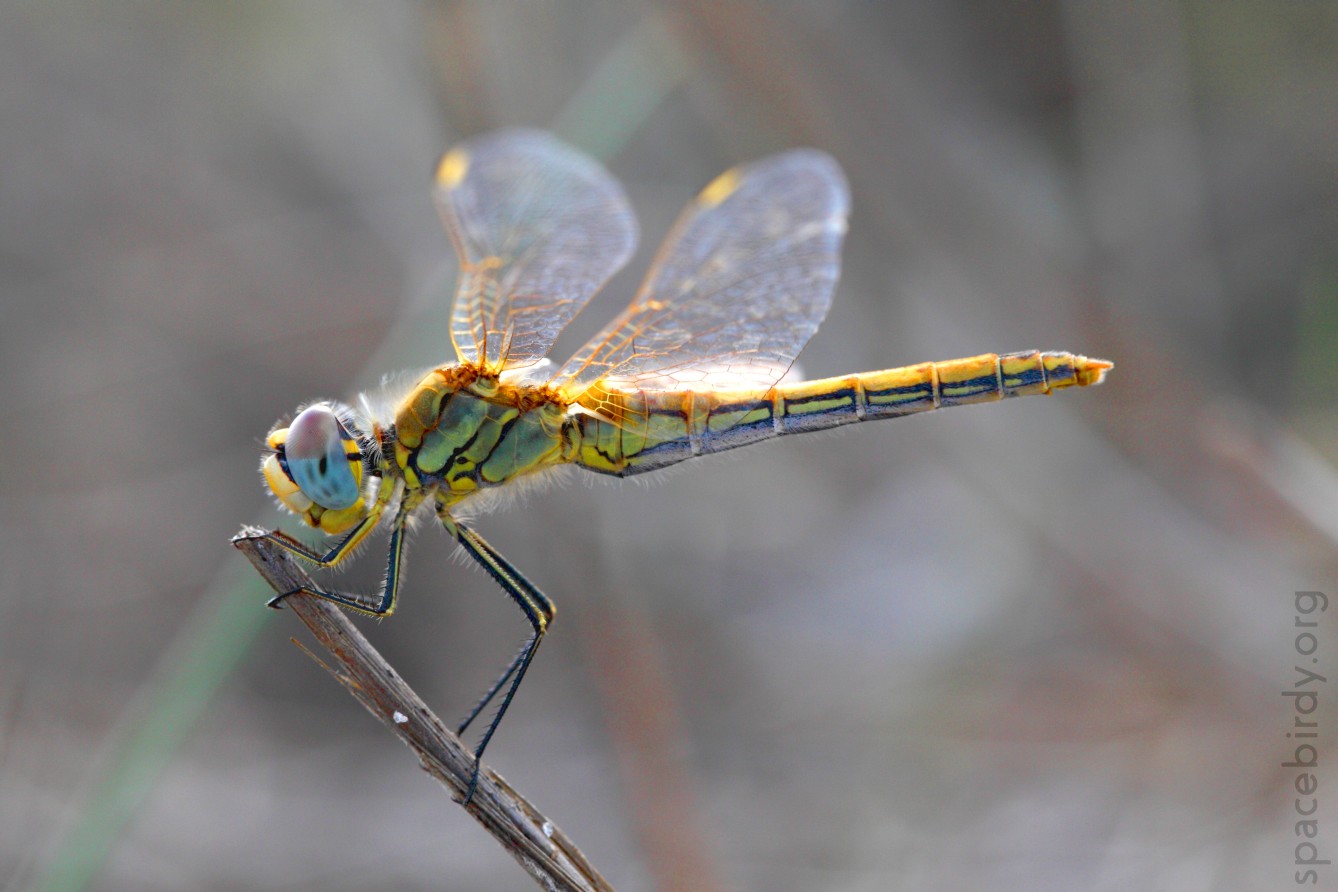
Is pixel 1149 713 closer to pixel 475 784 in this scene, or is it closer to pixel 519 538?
pixel 519 538

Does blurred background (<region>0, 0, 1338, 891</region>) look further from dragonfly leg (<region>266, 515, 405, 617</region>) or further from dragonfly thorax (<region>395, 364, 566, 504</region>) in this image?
dragonfly leg (<region>266, 515, 405, 617</region>)

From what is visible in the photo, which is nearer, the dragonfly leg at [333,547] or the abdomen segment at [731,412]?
the dragonfly leg at [333,547]

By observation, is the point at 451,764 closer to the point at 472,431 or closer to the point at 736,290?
the point at 472,431

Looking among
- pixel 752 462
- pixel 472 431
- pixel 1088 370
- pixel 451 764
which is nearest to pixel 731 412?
pixel 472 431

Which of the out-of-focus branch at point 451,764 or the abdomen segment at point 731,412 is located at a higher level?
the abdomen segment at point 731,412

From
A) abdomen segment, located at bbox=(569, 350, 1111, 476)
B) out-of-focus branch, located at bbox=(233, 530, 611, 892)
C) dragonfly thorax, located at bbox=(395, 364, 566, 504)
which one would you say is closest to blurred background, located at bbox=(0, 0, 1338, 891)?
abdomen segment, located at bbox=(569, 350, 1111, 476)

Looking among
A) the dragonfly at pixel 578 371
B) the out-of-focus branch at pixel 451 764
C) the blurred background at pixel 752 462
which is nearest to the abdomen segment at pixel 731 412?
the dragonfly at pixel 578 371

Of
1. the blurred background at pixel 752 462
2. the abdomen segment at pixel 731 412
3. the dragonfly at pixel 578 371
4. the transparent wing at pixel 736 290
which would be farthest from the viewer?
the blurred background at pixel 752 462

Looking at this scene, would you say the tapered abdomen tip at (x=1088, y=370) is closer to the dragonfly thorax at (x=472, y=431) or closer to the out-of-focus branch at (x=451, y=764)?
the dragonfly thorax at (x=472, y=431)
